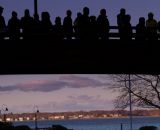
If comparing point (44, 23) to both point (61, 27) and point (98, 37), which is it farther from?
point (98, 37)

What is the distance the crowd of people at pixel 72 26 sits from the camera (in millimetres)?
22172

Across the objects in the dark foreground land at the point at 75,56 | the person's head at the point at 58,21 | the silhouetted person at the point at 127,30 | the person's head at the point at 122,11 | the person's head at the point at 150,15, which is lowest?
the dark foreground land at the point at 75,56

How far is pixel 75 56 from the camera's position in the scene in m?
24.5

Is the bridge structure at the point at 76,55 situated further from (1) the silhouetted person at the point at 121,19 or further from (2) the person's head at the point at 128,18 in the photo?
(2) the person's head at the point at 128,18

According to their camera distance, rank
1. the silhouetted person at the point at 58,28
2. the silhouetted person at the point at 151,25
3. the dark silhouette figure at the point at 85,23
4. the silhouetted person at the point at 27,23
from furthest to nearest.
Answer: the silhouetted person at the point at 151,25 → the silhouetted person at the point at 58,28 → the dark silhouette figure at the point at 85,23 → the silhouetted person at the point at 27,23

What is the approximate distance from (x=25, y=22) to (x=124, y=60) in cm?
507

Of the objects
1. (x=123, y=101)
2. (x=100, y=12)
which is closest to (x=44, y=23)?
(x=100, y=12)

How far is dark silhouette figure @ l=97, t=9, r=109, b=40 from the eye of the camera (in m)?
22.6

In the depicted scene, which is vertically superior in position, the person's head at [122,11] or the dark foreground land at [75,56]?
the person's head at [122,11]

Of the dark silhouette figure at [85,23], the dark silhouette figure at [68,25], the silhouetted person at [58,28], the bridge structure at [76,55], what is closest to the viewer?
the dark silhouette figure at [85,23]

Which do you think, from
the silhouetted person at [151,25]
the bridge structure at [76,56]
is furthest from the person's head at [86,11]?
the silhouetted person at [151,25]

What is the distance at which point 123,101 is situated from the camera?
38.6 metres

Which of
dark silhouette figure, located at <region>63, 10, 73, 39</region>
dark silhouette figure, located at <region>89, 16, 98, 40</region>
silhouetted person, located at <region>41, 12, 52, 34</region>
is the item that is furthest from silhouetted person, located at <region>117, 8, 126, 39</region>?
silhouetted person, located at <region>41, 12, 52, 34</region>

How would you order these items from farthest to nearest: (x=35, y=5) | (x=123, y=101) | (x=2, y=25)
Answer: (x=123, y=101) → (x=35, y=5) → (x=2, y=25)
